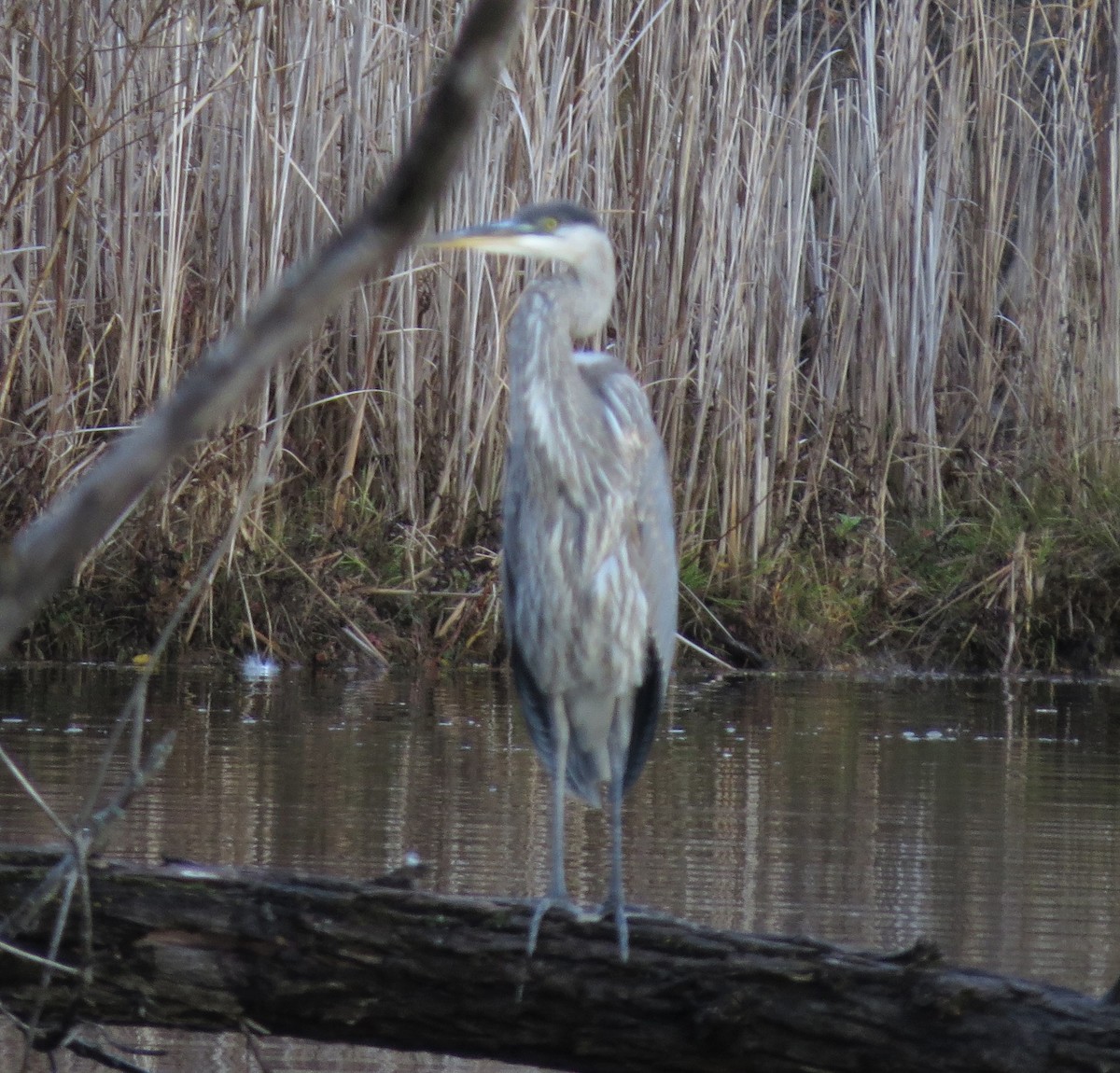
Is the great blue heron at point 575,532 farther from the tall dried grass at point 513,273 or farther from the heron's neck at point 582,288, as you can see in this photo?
the tall dried grass at point 513,273

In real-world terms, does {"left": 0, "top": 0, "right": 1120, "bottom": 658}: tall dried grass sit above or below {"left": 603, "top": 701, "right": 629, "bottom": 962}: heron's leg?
above

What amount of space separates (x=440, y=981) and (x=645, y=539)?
1160 mm

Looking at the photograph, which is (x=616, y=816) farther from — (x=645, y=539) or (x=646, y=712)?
(x=645, y=539)

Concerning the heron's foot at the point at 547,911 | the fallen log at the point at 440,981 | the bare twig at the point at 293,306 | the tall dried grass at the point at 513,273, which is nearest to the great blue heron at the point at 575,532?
the heron's foot at the point at 547,911

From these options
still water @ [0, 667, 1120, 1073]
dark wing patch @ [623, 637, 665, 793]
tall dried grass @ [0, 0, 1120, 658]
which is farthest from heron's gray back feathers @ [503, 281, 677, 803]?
tall dried grass @ [0, 0, 1120, 658]

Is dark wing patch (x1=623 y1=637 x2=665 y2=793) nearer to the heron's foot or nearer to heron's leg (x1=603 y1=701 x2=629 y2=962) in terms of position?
heron's leg (x1=603 y1=701 x2=629 y2=962)

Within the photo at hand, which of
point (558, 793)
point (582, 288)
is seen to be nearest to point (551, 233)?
point (582, 288)

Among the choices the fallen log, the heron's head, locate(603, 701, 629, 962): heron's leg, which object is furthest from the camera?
the heron's head

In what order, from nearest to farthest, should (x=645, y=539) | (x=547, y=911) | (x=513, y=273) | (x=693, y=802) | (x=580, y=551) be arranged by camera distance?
(x=547, y=911) → (x=580, y=551) → (x=645, y=539) → (x=693, y=802) → (x=513, y=273)

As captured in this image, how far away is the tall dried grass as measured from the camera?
688cm

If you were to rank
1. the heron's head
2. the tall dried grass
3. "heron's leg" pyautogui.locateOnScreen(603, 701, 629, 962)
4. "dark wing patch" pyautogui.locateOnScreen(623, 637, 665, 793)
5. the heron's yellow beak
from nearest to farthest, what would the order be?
1. "heron's leg" pyautogui.locateOnScreen(603, 701, 629, 962)
2. the heron's yellow beak
3. the heron's head
4. "dark wing patch" pyautogui.locateOnScreen(623, 637, 665, 793)
5. the tall dried grass

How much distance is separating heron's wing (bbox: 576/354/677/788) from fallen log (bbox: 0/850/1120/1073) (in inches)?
36.4

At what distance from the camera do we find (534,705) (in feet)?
11.1

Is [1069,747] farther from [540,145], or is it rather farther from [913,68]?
[913,68]
